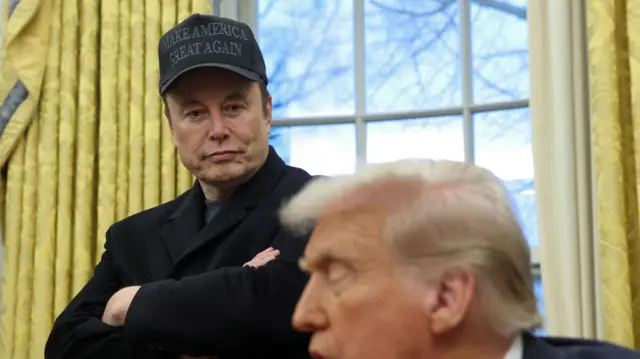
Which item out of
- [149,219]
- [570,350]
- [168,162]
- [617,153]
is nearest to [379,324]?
[570,350]

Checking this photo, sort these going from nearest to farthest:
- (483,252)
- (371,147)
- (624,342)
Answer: (483,252)
(624,342)
(371,147)

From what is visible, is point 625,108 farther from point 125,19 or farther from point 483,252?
point 125,19

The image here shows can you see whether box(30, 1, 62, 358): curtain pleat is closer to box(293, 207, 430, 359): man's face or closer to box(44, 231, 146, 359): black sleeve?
box(44, 231, 146, 359): black sleeve

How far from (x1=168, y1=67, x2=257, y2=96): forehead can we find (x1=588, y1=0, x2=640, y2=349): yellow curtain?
1119 millimetres

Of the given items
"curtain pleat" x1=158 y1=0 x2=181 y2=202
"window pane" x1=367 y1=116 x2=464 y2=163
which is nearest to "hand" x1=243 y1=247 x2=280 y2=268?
"curtain pleat" x1=158 y1=0 x2=181 y2=202

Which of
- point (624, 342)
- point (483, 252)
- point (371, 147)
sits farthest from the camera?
point (371, 147)

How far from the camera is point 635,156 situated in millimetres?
2396

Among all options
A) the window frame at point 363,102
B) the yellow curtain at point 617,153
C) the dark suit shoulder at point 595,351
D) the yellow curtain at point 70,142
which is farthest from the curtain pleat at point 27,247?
the dark suit shoulder at point 595,351

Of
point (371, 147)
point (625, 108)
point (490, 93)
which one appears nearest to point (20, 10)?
point (371, 147)

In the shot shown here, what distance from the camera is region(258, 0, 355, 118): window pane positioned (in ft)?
11.4

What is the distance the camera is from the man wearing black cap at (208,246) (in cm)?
162

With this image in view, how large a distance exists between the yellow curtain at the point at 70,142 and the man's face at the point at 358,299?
1.92 m

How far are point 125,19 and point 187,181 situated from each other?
65 cm

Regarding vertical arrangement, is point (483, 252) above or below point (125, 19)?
below
